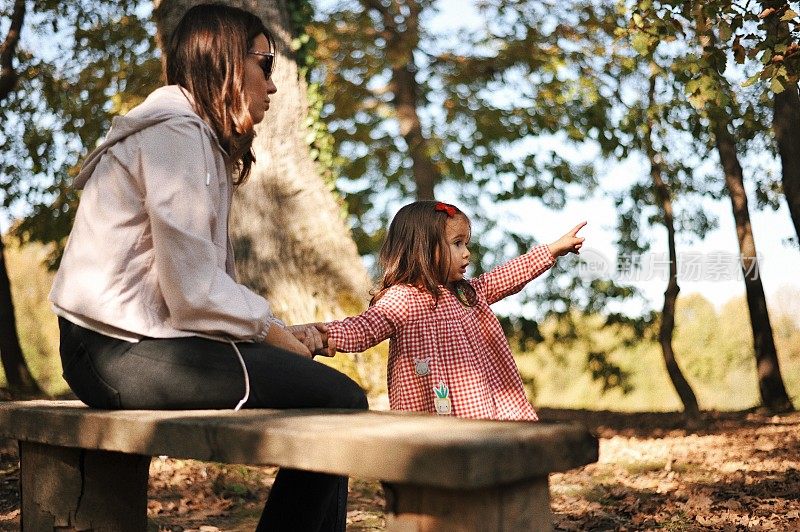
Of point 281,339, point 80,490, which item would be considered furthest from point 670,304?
point 80,490

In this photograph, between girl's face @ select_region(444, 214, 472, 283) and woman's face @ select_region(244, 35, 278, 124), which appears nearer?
woman's face @ select_region(244, 35, 278, 124)

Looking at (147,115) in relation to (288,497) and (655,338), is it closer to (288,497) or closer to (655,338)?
(288,497)

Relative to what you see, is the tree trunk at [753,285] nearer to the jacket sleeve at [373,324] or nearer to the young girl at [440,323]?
the young girl at [440,323]

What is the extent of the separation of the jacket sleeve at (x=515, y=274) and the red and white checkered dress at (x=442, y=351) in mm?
98

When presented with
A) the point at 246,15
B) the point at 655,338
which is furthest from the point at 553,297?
the point at 246,15

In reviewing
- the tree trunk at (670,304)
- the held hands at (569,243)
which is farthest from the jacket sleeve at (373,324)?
the tree trunk at (670,304)

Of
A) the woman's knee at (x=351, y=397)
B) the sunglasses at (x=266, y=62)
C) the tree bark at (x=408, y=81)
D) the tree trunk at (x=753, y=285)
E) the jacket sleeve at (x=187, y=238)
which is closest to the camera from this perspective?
the jacket sleeve at (x=187, y=238)

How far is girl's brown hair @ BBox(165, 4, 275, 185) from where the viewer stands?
10.2 ft

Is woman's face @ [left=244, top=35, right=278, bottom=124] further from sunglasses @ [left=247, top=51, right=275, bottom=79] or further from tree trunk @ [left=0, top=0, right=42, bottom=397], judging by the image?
tree trunk @ [left=0, top=0, right=42, bottom=397]

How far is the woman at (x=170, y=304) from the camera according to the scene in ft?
9.23

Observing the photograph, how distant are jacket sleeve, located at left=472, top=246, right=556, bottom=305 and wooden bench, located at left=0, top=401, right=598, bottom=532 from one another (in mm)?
2097

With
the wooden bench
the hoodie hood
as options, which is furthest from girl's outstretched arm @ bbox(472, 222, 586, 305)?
the wooden bench

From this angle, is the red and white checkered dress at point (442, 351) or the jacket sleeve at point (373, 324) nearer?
the jacket sleeve at point (373, 324)

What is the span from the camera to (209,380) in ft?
9.33
